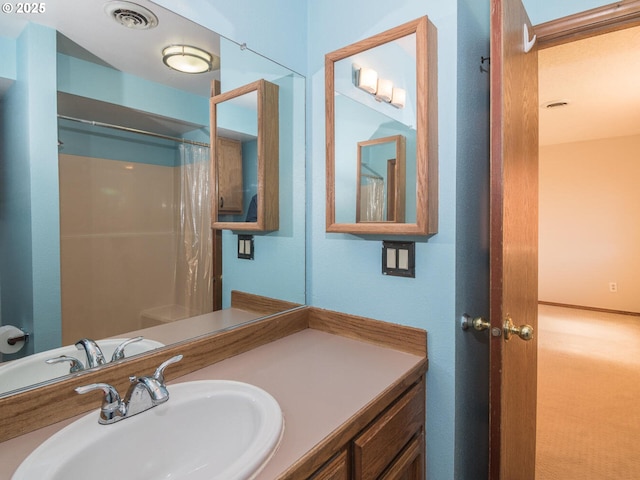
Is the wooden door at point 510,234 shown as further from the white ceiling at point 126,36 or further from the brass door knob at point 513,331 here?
the white ceiling at point 126,36

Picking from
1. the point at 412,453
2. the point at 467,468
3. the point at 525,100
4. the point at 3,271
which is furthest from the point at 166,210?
the point at 467,468

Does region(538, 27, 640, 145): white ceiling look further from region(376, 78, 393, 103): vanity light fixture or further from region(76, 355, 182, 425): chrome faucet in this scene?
region(76, 355, 182, 425): chrome faucet

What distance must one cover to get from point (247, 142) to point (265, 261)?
480mm

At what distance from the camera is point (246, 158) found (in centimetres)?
142

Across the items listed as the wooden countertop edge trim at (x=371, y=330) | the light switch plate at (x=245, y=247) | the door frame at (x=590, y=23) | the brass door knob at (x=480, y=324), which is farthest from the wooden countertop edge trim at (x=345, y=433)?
the door frame at (x=590, y=23)

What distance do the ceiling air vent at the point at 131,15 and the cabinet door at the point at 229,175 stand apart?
15.2 inches

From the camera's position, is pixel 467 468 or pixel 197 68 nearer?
pixel 197 68

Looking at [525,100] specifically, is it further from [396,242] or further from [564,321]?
[564,321]

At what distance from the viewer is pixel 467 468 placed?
134 cm

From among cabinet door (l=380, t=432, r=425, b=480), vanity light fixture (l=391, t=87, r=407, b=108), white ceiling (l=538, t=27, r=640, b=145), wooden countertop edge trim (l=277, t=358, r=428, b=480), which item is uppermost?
white ceiling (l=538, t=27, r=640, b=145)

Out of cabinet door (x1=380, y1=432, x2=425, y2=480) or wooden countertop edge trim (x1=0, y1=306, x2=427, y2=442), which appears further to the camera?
cabinet door (x1=380, y1=432, x2=425, y2=480)

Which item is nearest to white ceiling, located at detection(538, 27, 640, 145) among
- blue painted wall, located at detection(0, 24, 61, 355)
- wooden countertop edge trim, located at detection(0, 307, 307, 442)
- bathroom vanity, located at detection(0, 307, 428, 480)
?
bathroom vanity, located at detection(0, 307, 428, 480)

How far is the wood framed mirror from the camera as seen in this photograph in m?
1.30

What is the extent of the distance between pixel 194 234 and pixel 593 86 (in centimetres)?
359
